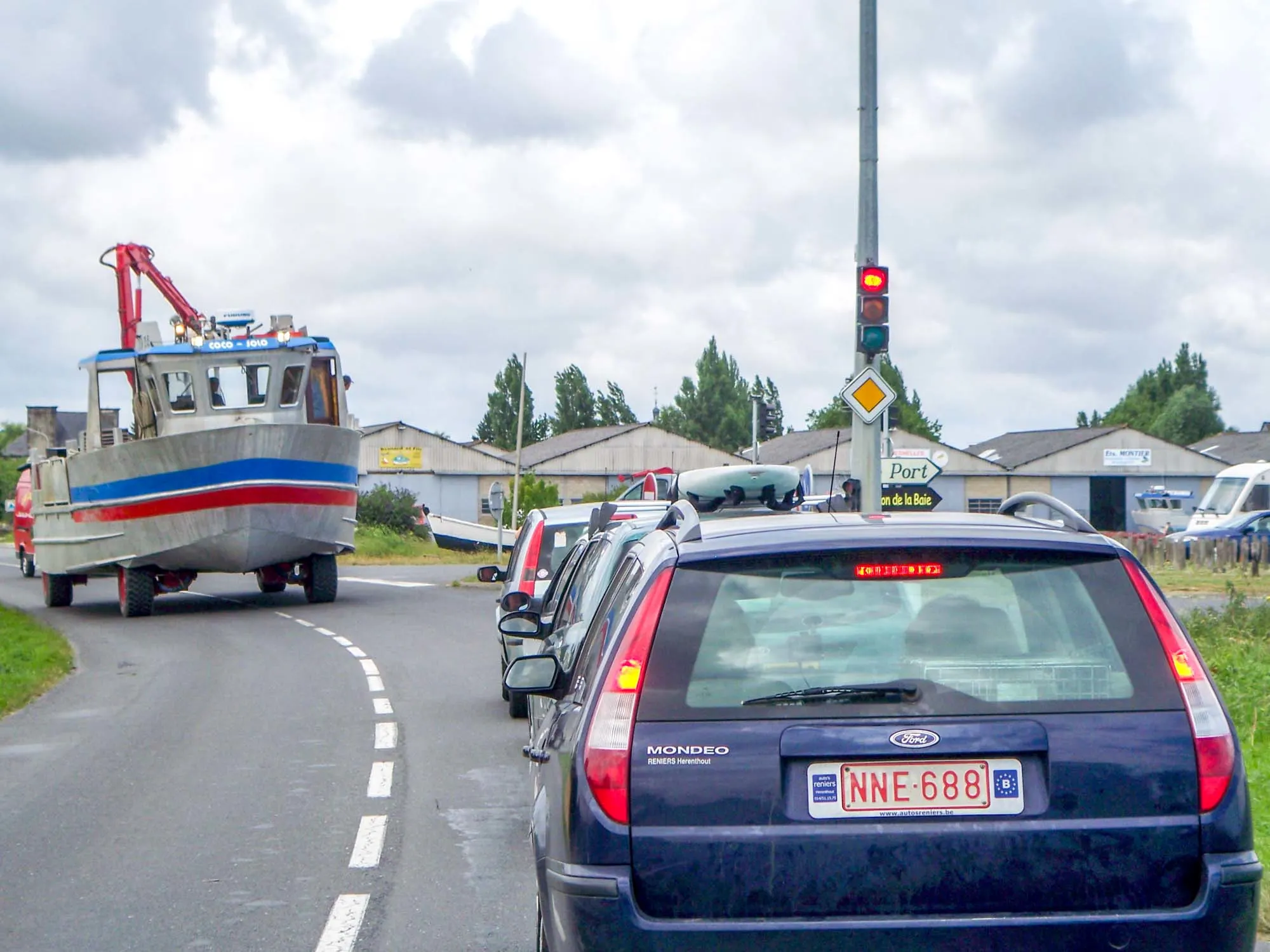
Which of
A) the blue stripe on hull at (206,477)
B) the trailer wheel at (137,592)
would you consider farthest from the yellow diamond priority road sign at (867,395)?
the trailer wheel at (137,592)

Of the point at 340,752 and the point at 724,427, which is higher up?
the point at 724,427

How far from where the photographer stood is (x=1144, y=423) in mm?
126625

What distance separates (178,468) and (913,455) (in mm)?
11495

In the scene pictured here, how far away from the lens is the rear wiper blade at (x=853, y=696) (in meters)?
3.70

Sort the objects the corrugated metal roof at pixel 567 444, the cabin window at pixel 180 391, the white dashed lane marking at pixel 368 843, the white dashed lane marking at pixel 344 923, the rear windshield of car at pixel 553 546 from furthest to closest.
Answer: the corrugated metal roof at pixel 567 444, the cabin window at pixel 180 391, the rear windshield of car at pixel 553 546, the white dashed lane marking at pixel 368 843, the white dashed lane marking at pixel 344 923

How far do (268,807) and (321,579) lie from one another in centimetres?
1860

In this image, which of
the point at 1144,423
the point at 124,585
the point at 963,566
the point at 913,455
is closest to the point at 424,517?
the point at 124,585

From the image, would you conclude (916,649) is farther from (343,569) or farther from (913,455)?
(343,569)

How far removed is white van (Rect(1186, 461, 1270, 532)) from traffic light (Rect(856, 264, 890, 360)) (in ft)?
91.6

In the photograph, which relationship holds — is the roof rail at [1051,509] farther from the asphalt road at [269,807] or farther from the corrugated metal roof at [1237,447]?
the corrugated metal roof at [1237,447]

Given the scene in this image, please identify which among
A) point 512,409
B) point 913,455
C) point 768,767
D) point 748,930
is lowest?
point 748,930

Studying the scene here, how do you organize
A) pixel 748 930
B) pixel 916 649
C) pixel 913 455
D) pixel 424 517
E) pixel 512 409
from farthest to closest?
1. pixel 512 409
2. pixel 424 517
3. pixel 913 455
4. pixel 916 649
5. pixel 748 930

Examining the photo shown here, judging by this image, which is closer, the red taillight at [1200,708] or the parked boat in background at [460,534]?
the red taillight at [1200,708]

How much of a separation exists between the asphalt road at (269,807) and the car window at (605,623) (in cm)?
168
